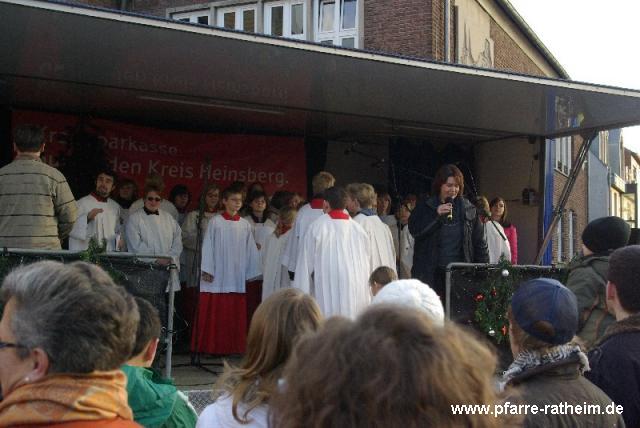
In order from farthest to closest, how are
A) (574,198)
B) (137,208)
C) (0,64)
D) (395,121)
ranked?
1. (574,198)
2. (395,121)
3. (137,208)
4. (0,64)

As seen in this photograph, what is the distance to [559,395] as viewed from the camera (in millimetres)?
2395

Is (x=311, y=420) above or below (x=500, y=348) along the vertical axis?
above

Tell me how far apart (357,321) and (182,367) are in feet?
23.9

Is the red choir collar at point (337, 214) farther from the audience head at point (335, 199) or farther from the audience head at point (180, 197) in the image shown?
the audience head at point (180, 197)

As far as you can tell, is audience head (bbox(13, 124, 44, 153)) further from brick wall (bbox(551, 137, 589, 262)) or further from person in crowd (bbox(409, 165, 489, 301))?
brick wall (bbox(551, 137, 589, 262))

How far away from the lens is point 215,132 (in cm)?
1130

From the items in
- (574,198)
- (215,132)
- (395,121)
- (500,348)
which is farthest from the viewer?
(574,198)

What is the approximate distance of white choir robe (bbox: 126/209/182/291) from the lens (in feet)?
28.9

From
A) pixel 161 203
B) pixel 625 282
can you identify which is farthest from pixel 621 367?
pixel 161 203

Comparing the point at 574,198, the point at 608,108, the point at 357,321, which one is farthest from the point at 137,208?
the point at 574,198

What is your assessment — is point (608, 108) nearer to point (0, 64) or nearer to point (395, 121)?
point (395, 121)

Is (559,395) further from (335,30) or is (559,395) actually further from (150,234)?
(335,30)

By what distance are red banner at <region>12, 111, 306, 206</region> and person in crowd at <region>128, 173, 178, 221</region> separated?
2.14ft

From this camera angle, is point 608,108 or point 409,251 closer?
point 608,108
